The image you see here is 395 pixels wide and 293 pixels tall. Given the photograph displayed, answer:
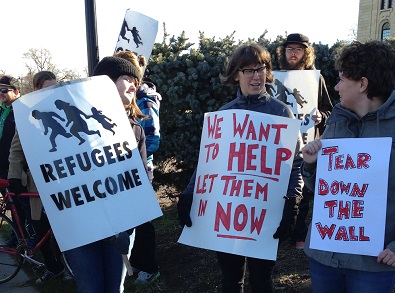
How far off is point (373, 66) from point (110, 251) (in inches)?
68.6

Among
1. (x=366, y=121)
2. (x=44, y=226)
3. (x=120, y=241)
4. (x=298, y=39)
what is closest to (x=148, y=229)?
(x=44, y=226)

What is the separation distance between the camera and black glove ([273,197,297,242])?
238 centimetres

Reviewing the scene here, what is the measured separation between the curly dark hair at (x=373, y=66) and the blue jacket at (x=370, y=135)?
7 centimetres

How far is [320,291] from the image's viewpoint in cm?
211

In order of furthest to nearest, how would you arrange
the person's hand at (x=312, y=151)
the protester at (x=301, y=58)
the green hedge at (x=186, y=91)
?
the green hedge at (x=186, y=91) → the protester at (x=301, y=58) → the person's hand at (x=312, y=151)

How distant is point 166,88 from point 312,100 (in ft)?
6.36

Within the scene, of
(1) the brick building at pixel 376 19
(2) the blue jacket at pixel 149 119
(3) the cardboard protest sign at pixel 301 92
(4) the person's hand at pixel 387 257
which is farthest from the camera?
(1) the brick building at pixel 376 19

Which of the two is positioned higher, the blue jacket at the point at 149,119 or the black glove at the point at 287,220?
the blue jacket at the point at 149,119

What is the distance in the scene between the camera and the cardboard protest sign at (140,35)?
195 inches

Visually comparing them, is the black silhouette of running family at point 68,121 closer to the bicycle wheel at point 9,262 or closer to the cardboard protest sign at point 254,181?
the cardboard protest sign at point 254,181

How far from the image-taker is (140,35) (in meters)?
4.97

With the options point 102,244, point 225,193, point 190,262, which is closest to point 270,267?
point 225,193

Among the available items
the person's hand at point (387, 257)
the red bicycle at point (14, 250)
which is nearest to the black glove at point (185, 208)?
the person's hand at point (387, 257)

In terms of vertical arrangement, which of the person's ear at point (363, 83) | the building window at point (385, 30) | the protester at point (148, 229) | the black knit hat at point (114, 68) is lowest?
the protester at point (148, 229)
